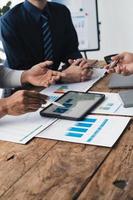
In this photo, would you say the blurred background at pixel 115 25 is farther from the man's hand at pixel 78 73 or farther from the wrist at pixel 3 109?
the wrist at pixel 3 109

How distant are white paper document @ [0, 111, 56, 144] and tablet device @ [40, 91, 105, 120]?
0.13 feet

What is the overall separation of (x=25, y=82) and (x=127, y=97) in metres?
0.58

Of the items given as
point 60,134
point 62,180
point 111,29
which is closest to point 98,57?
point 111,29

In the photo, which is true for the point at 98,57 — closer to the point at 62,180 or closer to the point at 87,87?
the point at 87,87

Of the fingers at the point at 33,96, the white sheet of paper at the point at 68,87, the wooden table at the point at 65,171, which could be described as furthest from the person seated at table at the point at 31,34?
the wooden table at the point at 65,171

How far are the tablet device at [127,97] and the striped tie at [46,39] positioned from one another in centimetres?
75

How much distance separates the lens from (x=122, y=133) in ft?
3.58

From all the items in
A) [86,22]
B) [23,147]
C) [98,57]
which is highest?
[86,22]

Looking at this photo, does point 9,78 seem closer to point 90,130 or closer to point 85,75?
point 85,75

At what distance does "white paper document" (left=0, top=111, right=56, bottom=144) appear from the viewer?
3.69 ft

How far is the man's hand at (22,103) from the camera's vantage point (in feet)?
4.11

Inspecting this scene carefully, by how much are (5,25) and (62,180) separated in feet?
4.18

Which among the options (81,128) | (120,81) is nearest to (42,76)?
(120,81)

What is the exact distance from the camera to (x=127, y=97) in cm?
136
